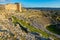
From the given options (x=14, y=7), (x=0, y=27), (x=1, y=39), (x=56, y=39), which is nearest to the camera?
(x=1, y=39)

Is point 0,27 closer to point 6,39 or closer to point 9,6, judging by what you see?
point 6,39

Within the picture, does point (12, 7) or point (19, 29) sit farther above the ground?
point (19, 29)

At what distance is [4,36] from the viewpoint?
30.3 meters

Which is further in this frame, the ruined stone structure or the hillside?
the ruined stone structure

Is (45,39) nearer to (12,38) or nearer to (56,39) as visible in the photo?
(56,39)

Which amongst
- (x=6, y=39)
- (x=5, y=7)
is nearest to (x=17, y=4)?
(x=5, y=7)

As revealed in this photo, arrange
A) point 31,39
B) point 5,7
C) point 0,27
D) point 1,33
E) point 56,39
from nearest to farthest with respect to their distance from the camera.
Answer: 1. point 1,33
2. point 31,39
3. point 0,27
4. point 56,39
5. point 5,7

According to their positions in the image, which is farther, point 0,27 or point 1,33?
point 0,27

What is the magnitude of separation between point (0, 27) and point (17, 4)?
37568 mm

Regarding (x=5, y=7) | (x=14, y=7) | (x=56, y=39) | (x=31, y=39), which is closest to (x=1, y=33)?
(x=31, y=39)

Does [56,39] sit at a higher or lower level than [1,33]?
lower

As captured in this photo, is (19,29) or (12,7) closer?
(19,29)

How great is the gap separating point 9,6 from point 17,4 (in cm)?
519

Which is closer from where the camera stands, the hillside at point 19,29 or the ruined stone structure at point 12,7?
the hillside at point 19,29
